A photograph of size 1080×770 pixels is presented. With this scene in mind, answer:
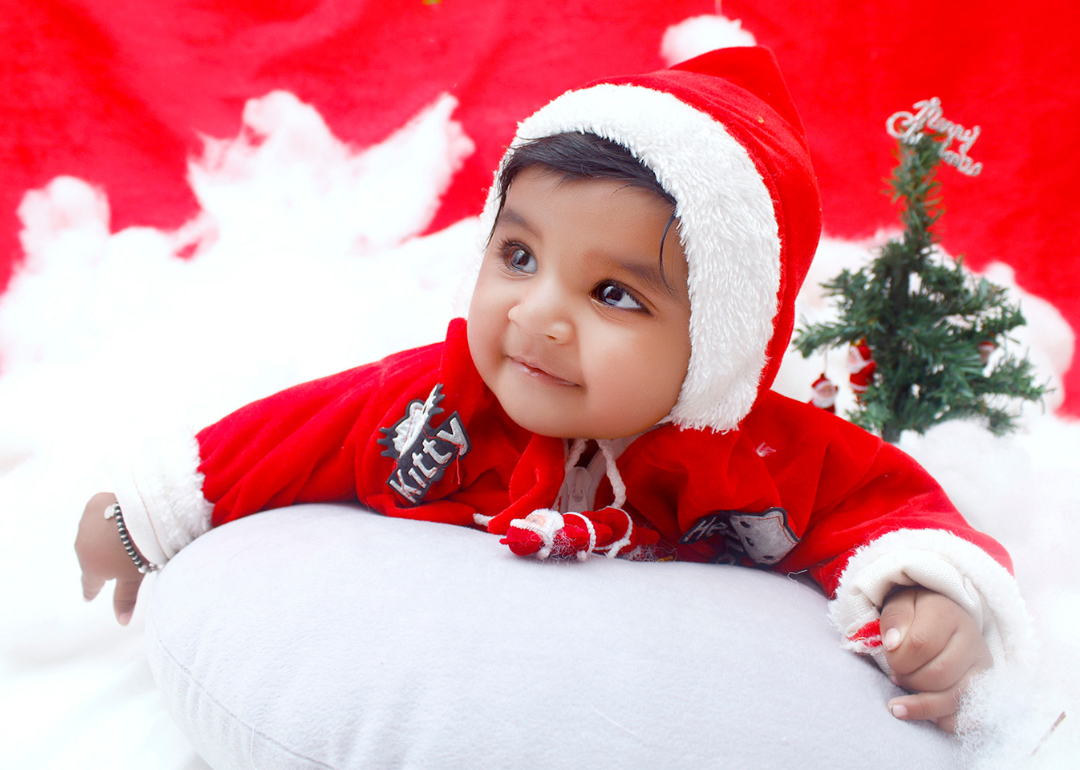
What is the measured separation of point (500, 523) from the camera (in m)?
0.81

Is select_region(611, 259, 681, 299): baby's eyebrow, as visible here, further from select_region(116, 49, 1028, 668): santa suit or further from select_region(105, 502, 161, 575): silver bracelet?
select_region(105, 502, 161, 575): silver bracelet

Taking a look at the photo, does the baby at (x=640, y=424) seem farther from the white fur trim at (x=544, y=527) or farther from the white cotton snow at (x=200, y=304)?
the white cotton snow at (x=200, y=304)

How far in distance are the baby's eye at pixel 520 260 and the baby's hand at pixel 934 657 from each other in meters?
0.47

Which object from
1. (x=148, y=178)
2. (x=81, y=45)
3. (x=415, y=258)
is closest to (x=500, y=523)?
(x=415, y=258)

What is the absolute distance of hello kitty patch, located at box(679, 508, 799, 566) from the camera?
0.83 metres

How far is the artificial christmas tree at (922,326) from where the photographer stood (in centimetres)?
120

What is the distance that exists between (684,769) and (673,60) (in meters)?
1.30

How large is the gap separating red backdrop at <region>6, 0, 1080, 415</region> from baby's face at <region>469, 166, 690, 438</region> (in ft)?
2.64

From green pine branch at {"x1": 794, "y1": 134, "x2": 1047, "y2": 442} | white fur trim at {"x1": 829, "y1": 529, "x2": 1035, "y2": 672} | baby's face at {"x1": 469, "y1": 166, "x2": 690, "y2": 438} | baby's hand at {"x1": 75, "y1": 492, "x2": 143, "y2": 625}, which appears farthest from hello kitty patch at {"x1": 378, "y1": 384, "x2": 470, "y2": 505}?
green pine branch at {"x1": 794, "y1": 134, "x2": 1047, "y2": 442}

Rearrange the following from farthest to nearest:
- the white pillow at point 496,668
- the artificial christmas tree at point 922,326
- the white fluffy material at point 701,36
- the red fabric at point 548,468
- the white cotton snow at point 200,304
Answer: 1. the white fluffy material at point 701,36
2. the artificial christmas tree at point 922,326
3. the white cotton snow at point 200,304
4. the red fabric at point 548,468
5. the white pillow at point 496,668

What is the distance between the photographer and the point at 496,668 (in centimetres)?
55

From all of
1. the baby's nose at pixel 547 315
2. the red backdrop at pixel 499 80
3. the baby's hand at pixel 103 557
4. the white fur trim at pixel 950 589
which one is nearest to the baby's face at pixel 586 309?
the baby's nose at pixel 547 315

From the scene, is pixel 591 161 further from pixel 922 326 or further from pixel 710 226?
pixel 922 326

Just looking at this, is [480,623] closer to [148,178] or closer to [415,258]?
[415,258]
